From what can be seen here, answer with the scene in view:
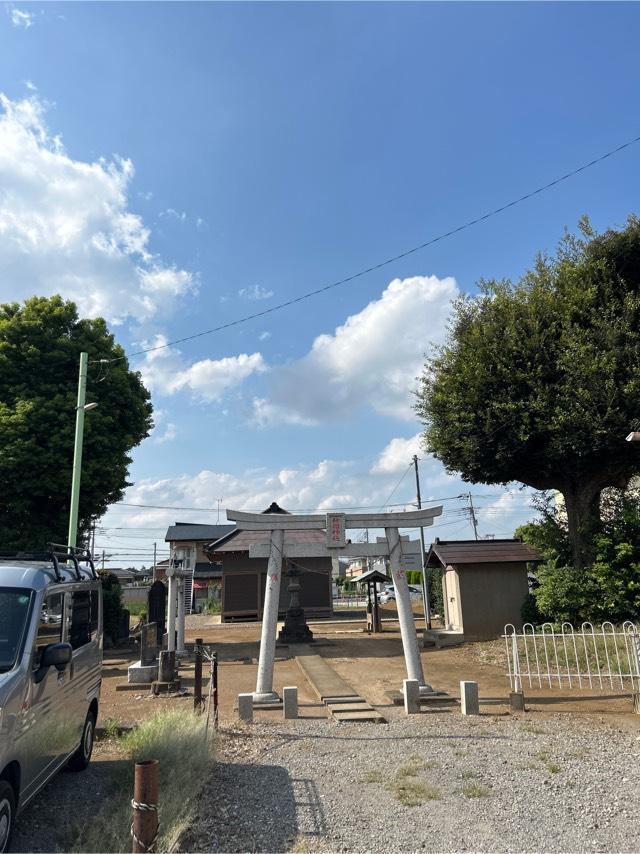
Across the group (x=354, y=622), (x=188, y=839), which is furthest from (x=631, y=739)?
(x=354, y=622)

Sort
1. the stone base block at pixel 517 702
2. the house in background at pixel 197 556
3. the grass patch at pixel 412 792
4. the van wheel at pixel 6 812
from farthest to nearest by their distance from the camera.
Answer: the house in background at pixel 197 556 → the stone base block at pixel 517 702 → the grass patch at pixel 412 792 → the van wheel at pixel 6 812

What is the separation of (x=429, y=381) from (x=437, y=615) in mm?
17288

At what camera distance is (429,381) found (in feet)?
62.4

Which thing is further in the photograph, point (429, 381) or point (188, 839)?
point (429, 381)

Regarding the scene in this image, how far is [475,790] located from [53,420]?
16.4 metres

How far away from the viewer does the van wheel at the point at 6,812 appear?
13.0ft

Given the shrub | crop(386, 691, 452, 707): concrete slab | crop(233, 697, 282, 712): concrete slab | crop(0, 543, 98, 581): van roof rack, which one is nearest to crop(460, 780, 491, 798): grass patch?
crop(386, 691, 452, 707): concrete slab

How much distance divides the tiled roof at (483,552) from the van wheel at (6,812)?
16.7 meters

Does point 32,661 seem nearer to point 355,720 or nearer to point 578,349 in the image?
point 355,720

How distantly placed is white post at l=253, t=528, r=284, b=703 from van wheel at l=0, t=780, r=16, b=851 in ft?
20.8

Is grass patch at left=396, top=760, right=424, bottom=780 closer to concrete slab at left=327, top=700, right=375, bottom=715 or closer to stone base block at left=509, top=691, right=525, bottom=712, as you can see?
concrete slab at left=327, top=700, right=375, bottom=715

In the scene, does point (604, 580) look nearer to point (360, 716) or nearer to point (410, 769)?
point (360, 716)

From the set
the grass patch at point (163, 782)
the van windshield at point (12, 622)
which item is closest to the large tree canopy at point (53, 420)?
the grass patch at point (163, 782)

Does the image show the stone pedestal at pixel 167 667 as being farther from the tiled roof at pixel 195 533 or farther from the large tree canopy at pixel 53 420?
the tiled roof at pixel 195 533
